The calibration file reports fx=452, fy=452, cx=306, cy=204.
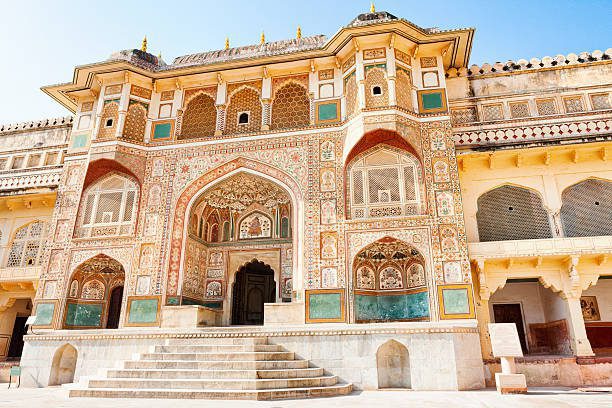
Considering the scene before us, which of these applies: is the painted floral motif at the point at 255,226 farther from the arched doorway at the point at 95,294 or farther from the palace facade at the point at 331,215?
the arched doorway at the point at 95,294

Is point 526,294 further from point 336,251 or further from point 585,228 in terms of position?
point 336,251

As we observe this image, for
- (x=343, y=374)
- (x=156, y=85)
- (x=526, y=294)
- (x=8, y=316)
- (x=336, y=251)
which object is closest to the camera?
(x=343, y=374)

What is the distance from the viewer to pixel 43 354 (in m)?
11.0

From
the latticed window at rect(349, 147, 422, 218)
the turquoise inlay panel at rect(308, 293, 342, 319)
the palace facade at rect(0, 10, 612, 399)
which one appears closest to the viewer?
the palace facade at rect(0, 10, 612, 399)

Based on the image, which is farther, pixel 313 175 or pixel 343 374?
pixel 313 175

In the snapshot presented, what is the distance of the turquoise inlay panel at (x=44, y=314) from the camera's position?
456 inches

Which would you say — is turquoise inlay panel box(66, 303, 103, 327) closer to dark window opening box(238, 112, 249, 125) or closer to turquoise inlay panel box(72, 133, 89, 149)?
turquoise inlay panel box(72, 133, 89, 149)

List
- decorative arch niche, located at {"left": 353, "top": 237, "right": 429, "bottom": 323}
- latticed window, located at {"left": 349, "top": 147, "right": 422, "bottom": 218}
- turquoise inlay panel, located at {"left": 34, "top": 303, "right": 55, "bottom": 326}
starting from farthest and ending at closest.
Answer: turquoise inlay panel, located at {"left": 34, "top": 303, "right": 55, "bottom": 326}
latticed window, located at {"left": 349, "top": 147, "right": 422, "bottom": 218}
decorative arch niche, located at {"left": 353, "top": 237, "right": 429, "bottom": 323}

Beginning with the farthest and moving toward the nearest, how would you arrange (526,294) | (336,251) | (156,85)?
1. (156,85)
2. (526,294)
3. (336,251)

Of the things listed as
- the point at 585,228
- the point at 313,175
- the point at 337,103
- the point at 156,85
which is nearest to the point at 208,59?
the point at 156,85

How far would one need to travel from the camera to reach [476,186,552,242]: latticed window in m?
11.7

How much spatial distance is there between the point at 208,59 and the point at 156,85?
1894 millimetres

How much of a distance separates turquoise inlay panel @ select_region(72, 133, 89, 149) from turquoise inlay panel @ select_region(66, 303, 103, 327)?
4.64 metres

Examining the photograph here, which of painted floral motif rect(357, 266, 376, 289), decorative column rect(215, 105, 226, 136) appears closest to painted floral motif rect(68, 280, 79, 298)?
decorative column rect(215, 105, 226, 136)
